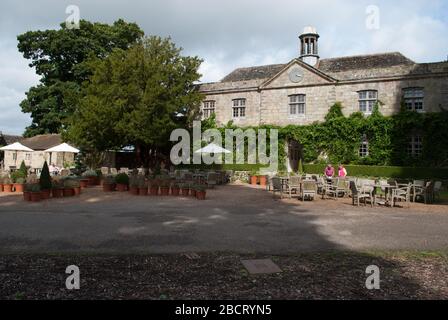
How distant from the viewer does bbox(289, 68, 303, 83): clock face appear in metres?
26.4

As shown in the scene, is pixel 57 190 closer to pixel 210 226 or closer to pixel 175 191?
pixel 175 191

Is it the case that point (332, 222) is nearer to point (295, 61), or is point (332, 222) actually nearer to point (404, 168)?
point (404, 168)

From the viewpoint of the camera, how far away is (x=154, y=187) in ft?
52.3

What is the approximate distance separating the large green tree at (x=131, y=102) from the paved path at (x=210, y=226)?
1015 centimetres

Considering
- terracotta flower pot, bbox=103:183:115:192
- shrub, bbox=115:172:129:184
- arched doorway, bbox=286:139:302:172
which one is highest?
arched doorway, bbox=286:139:302:172

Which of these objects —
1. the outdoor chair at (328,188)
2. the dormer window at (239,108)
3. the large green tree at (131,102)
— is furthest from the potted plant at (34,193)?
the dormer window at (239,108)

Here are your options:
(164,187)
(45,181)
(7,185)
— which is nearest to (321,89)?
(164,187)

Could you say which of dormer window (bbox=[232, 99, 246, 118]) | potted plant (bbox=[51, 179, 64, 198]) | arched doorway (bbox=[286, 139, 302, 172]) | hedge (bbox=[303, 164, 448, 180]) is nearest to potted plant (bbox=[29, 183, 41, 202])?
potted plant (bbox=[51, 179, 64, 198])

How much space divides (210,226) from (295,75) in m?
20.0

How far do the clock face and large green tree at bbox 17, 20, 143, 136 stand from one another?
18.8 metres

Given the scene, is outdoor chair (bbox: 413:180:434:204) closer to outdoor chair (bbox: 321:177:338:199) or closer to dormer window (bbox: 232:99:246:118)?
outdoor chair (bbox: 321:177:338:199)

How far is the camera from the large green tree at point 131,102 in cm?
2298

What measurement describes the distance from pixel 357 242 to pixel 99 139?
66.9ft
